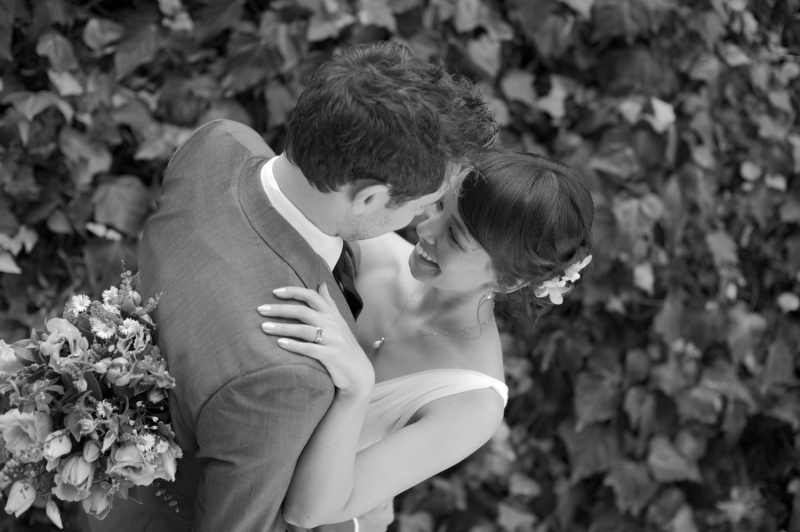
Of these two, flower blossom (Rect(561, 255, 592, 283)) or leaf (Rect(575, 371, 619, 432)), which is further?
leaf (Rect(575, 371, 619, 432))

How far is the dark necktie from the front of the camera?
5.72ft

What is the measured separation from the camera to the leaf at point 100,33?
216 cm

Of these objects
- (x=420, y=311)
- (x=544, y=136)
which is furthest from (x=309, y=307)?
(x=544, y=136)

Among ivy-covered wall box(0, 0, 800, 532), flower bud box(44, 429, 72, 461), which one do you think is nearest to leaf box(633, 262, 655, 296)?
ivy-covered wall box(0, 0, 800, 532)

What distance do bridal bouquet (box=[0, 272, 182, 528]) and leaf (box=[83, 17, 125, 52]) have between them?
1.09 meters

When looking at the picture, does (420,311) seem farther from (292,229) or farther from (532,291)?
(292,229)

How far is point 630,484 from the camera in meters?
2.90

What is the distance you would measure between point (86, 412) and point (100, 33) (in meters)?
1.33

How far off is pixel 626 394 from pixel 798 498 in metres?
0.98

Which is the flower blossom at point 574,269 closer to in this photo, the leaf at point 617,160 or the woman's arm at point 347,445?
the woman's arm at point 347,445

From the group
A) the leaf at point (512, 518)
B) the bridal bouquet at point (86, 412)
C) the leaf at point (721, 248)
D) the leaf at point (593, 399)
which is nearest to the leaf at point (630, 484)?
the leaf at point (593, 399)

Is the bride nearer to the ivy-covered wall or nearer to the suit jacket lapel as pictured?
the suit jacket lapel

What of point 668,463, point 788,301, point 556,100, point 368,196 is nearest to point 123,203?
point 368,196

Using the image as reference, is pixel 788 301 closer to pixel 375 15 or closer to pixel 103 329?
pixel 375 15
